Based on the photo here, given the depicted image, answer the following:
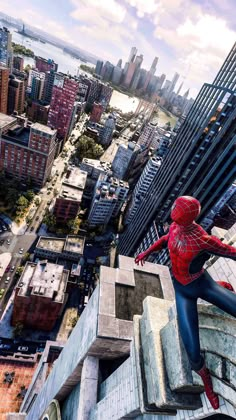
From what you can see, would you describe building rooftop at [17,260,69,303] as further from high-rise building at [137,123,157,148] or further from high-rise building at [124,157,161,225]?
high-rise building at [137,123,157,148]

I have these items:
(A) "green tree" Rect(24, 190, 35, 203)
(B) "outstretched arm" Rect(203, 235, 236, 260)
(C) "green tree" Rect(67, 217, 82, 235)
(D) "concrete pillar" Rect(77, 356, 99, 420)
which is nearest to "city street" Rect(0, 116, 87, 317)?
(A) "green tree" Rect(24, 190, 35, 203)

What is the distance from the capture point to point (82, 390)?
38.5 ft

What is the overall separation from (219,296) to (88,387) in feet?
30.6

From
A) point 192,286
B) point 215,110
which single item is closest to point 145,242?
point 215,110

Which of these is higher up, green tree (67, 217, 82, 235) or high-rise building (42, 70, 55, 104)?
high-rise building (42, 70, 55, 104)

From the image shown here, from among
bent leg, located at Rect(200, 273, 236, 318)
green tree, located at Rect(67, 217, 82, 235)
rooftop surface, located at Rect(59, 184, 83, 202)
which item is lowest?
green tree, located at Rect(67, 217, 82, 235)

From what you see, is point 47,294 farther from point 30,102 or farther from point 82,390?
point 30,102

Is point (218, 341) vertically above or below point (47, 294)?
above

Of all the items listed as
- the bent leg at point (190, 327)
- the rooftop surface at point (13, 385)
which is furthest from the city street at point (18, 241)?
the bent leg at point (190, 327)

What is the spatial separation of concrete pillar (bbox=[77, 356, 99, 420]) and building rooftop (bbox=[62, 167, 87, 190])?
2370 inches

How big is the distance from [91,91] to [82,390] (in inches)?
6554

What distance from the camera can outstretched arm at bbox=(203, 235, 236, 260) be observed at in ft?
21.8

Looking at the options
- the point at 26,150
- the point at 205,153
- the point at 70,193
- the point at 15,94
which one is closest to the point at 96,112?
the point at 15,94

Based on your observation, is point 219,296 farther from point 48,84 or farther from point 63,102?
point 48,84
